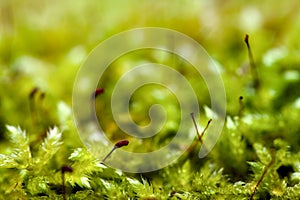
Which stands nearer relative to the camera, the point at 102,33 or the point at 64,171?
the point at 64,171

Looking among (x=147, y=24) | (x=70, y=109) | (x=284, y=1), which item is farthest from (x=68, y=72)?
(x=284, y=1)

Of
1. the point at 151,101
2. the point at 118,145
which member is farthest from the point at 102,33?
the point at 118,145

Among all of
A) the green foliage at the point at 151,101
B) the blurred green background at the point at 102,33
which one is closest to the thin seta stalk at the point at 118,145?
the green foliage at the point at 151,101

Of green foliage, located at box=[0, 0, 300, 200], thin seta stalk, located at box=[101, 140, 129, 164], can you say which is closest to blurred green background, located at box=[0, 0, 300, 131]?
green foliage, located at box=[0, 0, 300, 200]

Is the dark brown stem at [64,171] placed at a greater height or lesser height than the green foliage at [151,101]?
lesser

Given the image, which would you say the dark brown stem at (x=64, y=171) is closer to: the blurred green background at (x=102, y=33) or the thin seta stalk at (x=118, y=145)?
the thin seta stalk at (x=118, y=145)

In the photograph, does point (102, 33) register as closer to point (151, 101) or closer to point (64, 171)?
point (151, 101)

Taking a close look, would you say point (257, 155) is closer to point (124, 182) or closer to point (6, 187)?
point (124, 182)

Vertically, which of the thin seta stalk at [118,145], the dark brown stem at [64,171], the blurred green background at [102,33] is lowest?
the dark brown stem at [64,171]

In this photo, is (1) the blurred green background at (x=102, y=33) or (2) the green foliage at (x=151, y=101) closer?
(2) the green foliage at (x=151, y=101)

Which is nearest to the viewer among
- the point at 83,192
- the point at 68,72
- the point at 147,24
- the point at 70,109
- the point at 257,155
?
the point at 83,192

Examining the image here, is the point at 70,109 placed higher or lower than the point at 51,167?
higher
